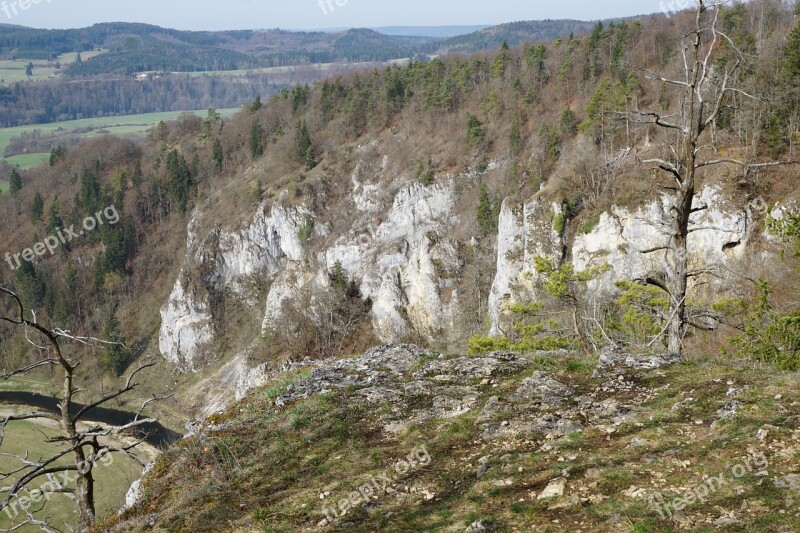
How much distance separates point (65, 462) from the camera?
60719 mm

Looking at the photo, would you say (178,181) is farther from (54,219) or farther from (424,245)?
(424,245)

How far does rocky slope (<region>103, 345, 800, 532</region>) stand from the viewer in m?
7.28

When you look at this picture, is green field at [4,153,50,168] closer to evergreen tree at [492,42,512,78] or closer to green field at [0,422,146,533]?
green field at [0,422,146,533]

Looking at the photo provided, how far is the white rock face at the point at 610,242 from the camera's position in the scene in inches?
1702

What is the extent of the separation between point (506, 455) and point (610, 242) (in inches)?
1765

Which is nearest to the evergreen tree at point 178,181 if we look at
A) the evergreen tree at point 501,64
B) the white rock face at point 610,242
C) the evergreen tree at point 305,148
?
the evergreen tree at point 305,148

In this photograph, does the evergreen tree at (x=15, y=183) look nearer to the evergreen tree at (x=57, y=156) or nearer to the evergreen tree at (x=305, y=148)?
the evergreen tree at (x=57, y=156)

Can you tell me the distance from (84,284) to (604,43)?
105788mm

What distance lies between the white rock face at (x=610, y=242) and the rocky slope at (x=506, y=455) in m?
25.3

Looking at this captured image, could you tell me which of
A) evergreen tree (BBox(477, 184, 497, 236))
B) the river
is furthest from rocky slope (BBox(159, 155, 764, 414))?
the river

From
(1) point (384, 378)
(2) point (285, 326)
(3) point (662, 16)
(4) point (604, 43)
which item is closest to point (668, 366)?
(1) point (384, 378)

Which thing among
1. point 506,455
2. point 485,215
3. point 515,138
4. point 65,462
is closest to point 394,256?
point 485,215

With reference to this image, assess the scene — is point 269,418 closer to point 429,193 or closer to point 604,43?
point 429,193

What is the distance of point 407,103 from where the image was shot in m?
104
